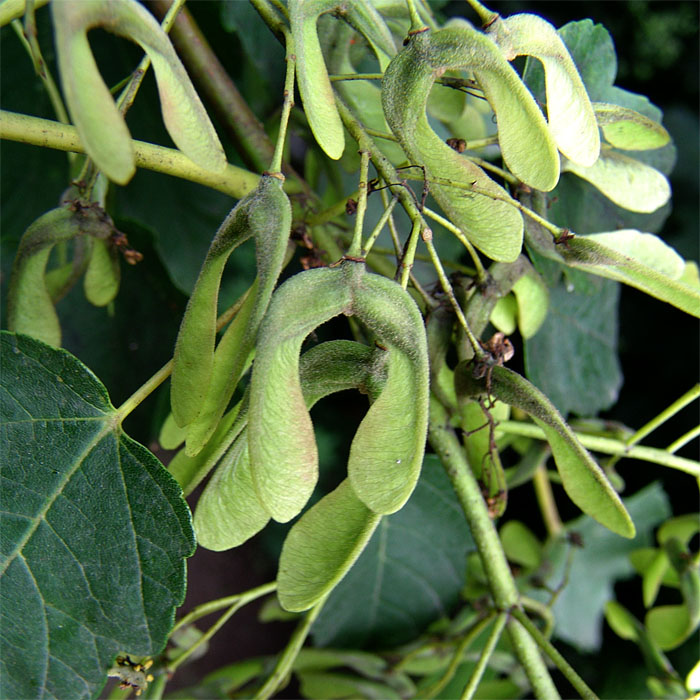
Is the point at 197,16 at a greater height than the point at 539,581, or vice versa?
the point at 197,16

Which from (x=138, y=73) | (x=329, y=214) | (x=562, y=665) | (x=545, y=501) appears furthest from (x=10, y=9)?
(x=545, y=501)

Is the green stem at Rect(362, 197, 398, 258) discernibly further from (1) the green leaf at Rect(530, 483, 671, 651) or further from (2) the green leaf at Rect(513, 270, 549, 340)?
(1) the green leaf at Rect(530, 483, 671, 651)

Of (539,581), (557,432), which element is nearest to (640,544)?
(539,581)

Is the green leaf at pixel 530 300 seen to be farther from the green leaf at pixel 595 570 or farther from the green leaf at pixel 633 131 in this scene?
the green leaf at pixel 595 570

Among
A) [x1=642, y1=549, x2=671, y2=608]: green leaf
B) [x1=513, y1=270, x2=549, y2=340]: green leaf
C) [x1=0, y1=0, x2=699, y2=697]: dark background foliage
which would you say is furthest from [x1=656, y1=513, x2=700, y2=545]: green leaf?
[x1=513, y1=270, x2=549, y2=340]: green leaf

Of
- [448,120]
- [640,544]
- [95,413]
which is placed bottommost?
[640,544]

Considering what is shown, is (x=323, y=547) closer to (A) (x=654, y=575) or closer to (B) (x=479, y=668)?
(B) (x=479, y=668)

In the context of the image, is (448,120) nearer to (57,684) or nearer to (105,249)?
(105,249)
